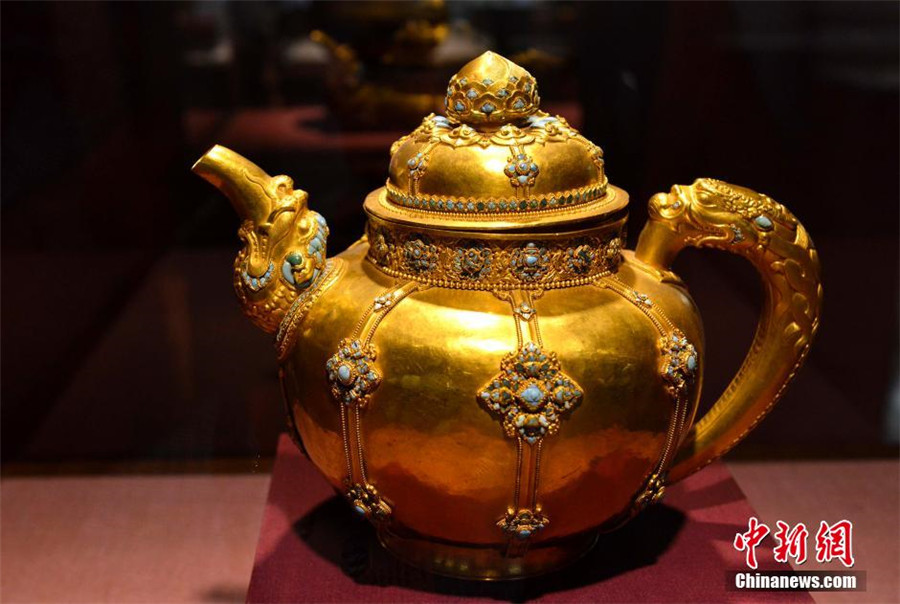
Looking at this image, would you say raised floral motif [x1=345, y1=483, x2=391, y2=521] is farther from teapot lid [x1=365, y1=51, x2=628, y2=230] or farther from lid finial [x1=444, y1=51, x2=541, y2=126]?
lid finial [x1=444, y1=51, x2=541, y2=126]

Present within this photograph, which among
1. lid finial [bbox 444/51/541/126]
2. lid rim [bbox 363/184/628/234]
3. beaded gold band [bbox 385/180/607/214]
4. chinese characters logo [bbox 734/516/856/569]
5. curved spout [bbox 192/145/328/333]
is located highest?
lid finial [bbox 444/51/541/126]

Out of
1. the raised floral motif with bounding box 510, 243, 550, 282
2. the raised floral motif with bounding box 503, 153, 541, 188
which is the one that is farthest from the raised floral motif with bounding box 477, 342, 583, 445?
the raised floral motif with bounding box 503, 153, 541, 188

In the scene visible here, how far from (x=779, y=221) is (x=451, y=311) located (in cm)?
47

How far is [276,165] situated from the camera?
1967 mm

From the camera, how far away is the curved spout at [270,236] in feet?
4.43

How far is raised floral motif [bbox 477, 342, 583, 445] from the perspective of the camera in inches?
46.1

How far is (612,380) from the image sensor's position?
121 centimetres

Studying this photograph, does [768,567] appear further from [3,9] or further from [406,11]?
[3,9]

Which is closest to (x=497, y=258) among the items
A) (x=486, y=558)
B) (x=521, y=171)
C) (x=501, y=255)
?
(x=501, y=255)

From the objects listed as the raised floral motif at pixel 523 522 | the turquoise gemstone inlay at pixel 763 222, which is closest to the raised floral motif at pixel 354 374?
the raised floral motif at pixel 523 522

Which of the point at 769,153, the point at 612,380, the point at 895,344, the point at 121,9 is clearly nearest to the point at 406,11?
the point at 121,9

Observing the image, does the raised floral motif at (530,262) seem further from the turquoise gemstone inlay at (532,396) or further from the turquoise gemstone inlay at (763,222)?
the turquoise gemstone inlay at (763,222)

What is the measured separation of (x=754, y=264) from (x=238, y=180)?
0.72 metres

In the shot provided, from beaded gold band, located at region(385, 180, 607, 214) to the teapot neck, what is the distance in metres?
0.03
